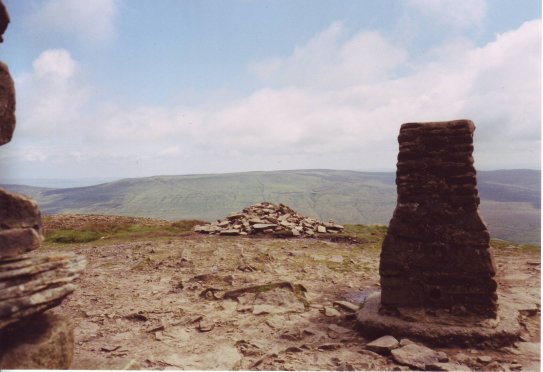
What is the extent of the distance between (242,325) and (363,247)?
10.9 meters

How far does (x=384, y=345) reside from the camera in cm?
768

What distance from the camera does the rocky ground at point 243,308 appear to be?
7.57 m

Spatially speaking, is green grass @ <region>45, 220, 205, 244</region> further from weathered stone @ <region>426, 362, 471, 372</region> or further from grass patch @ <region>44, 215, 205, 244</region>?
weathered stone @ <region>426, 362, 471, 372</region>

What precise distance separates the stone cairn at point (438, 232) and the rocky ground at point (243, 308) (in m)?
1.12

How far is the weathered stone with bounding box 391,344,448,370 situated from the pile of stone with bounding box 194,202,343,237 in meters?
14.0

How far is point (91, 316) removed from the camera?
1035 cm

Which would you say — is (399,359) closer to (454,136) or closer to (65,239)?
(454,136)

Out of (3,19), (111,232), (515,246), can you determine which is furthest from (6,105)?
(111,232)

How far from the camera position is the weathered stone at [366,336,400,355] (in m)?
7.64

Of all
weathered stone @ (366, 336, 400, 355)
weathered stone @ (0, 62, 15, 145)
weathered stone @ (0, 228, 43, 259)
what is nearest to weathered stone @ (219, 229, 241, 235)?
weathered stone @ (366, 336, 400, 355)

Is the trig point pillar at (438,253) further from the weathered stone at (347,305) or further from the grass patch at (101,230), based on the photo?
the grass patch at (101,230)

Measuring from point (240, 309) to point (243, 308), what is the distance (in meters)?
0.09

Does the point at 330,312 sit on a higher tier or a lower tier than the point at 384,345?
lower

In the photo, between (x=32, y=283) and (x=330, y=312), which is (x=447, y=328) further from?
(x=32, y=283)
